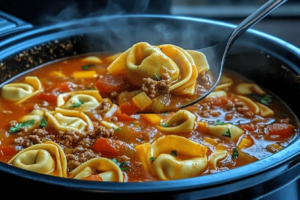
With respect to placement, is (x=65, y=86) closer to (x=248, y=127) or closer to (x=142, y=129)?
(x=142, y=129)

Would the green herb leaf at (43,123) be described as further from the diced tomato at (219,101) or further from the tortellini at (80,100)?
the diced tomato at (219,101)

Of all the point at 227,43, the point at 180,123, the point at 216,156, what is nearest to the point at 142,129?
the point at 180,123

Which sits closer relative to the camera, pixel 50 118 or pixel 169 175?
pixel 169 175

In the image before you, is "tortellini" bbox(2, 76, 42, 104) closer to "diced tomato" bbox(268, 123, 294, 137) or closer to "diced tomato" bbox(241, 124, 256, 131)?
"diced tomato" bbox(241, 124, 256, 131)

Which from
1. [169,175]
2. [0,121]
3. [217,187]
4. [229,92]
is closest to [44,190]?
[217,187]

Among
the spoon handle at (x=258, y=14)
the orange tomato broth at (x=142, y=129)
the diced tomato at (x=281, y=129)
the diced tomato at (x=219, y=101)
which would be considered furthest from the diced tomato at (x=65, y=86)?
the diced tomato at (x=281, y=129)

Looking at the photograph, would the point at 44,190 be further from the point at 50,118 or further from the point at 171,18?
the point at 171,18

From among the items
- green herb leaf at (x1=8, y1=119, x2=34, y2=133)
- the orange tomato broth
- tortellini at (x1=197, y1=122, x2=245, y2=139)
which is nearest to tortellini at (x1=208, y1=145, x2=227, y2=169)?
the orange tomato broth

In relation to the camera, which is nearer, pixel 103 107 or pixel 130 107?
pixel 130 107
